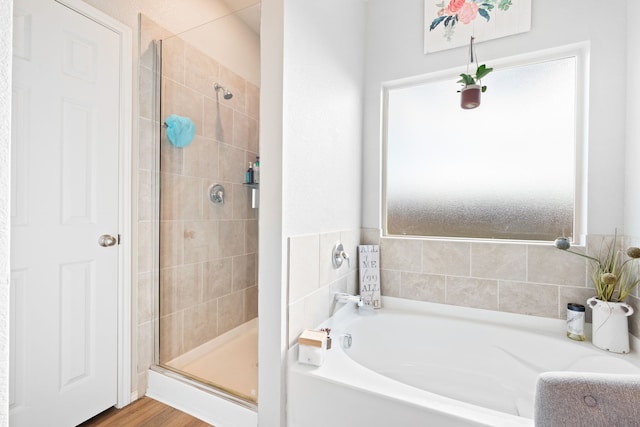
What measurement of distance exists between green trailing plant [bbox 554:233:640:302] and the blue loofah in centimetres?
217

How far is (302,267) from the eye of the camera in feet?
4.58

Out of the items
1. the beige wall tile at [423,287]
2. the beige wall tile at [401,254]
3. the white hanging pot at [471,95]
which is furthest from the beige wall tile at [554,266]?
the white hanging pot at [471,95]

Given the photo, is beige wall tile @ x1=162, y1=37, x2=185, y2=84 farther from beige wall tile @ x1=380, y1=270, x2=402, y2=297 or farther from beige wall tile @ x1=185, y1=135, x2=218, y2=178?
beige wall tile @ x1=380, y1=270, x2=402, y2=297

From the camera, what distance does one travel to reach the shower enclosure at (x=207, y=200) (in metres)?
1.81

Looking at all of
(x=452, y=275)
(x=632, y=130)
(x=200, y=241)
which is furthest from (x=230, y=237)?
(x=632, y=130)

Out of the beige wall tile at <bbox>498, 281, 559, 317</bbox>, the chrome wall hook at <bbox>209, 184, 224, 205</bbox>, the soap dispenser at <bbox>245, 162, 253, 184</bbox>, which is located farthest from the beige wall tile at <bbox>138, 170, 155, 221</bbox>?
the beige wall tile at <bbox>498, 281, 559, 317</bbox>

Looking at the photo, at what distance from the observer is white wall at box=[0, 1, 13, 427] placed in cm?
39

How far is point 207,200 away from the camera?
1969mm

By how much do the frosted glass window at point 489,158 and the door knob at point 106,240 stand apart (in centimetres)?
164

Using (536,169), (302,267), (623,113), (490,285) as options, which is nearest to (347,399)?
(302,267)

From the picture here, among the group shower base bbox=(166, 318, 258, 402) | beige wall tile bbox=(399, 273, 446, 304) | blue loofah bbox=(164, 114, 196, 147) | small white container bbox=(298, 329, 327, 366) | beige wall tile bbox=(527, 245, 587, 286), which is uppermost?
blue loofah bbox=(164, 114, 196, 147)

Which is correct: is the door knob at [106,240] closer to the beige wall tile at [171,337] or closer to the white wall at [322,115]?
the beige wall tile at [171,337]

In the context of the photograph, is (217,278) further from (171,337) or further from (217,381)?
(217,381)

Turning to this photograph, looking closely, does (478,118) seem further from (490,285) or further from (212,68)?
(212,68)
